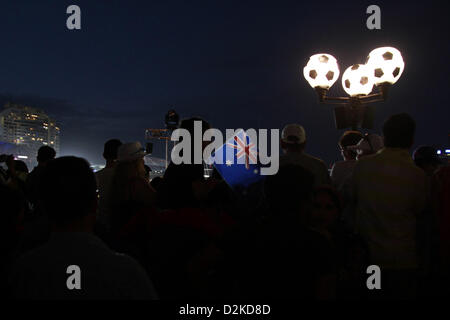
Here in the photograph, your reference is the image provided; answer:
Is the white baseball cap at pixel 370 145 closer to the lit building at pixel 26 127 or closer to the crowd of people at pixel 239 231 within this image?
the crowd of people at pixel 239 231

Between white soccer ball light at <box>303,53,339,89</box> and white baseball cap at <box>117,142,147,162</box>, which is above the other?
white soccer ball light at <box>303,53,339,89</box>

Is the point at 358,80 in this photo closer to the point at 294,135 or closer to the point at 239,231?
the point at 294,135

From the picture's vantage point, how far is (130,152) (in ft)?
12.8

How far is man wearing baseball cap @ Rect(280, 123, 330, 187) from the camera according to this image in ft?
12.2

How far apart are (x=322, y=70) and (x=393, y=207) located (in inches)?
155

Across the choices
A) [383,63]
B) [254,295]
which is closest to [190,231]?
[254,295]

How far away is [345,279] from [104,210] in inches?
113

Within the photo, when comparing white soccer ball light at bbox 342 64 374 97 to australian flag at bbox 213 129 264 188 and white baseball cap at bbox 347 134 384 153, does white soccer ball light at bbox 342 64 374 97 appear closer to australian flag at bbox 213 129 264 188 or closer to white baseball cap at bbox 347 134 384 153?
white baseball cap at bbox 347 134 384 153

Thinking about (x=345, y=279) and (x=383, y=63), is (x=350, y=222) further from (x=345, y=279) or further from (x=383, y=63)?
(x=383, y=63)

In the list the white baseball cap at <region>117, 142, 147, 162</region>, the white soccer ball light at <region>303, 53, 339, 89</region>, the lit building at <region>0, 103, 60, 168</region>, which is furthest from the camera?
the lit building at <region>0, 103, 60, 168</region>

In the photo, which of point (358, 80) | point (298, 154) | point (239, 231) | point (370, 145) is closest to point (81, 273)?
point (239, 231)

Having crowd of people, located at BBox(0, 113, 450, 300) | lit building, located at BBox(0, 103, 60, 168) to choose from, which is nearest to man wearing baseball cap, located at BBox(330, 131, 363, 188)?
crowd of people, located at BBox(0, 113, 450, 300)

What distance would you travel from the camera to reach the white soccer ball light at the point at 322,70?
6.27 metres
